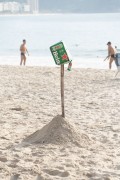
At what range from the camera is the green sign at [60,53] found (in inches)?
206

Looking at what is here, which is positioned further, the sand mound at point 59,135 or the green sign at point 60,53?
the sand mound at point 59,135

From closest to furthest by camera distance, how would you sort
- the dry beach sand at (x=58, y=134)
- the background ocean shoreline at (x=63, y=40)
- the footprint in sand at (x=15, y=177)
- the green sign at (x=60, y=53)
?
1. the footprint in sand at (x=15, y=177)
2. the dry beach sand at (x=58, y=134)
3. the green sign at (x=60, y=53)
4. the background ocean shoreline at (x=63, y=40)

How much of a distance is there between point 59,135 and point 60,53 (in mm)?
952

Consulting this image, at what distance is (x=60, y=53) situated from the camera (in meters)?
5.26

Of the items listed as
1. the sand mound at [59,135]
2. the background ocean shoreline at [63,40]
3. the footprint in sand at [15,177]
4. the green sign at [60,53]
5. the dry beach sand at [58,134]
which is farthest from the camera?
the background ocean shoreline at [63,40]

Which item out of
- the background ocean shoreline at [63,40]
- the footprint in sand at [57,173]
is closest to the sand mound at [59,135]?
A: the footprint in sand at [57,173]

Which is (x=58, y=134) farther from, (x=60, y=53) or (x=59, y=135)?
(x=60, y=53)

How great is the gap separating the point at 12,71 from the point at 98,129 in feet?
25.6

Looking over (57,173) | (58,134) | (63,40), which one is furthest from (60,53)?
(63,40)

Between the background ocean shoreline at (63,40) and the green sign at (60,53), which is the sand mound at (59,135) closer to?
the green sign at (60,53)

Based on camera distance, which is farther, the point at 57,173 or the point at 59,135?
the point at 59,135

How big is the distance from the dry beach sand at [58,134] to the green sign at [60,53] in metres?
0.77

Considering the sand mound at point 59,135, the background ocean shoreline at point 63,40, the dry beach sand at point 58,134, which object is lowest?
the background ocean shoreline at point 63,40

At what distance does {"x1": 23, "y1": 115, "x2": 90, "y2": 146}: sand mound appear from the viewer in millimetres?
5414
